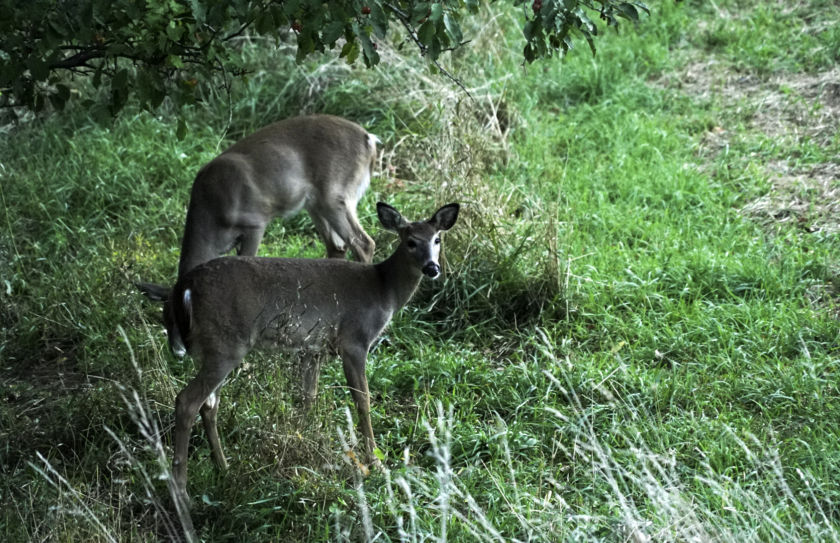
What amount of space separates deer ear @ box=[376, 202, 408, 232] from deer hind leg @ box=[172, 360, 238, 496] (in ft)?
Result: 3.63

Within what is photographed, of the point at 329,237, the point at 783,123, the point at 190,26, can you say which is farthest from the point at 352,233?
the point at 783,123

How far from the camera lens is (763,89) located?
8.53 meters

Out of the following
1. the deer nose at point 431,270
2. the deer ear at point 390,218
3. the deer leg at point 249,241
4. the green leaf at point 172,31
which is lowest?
the deer leg at point 249,241

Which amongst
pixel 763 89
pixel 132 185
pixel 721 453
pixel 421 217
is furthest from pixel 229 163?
pixel 763 89

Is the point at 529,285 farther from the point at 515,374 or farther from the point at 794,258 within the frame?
the point at 794,258

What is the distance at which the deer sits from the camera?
6.07 m

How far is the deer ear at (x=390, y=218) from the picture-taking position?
16.4 ft

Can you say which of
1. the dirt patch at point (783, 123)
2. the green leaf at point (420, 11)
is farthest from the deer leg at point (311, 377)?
the dirt patch at point (783, 123)

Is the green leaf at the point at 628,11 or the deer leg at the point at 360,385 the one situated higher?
the green leaf at the point at 628,11

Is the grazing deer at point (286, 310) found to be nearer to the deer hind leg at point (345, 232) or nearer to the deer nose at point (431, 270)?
the deer nose at point (431, 270)

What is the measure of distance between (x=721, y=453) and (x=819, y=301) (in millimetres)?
1776

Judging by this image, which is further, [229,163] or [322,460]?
[229,163]

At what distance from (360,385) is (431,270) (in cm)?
62

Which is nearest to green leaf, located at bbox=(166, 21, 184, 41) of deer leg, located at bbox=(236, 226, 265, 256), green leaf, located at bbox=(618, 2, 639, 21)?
green leaf, located at bbox=(618, 2, 639, 21)
